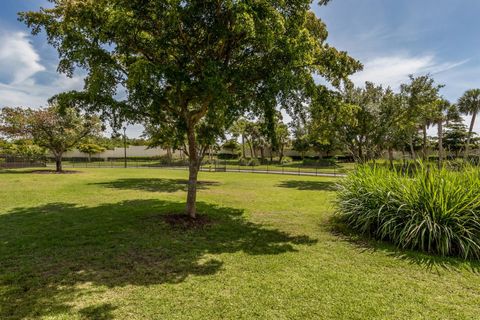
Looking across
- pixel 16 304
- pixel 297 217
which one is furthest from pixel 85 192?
pixel 16 304

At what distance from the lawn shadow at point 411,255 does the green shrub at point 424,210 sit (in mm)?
190

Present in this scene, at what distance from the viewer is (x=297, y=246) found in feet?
21.7

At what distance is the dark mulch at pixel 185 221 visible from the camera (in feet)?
26.5

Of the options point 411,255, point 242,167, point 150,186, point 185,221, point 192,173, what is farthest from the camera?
point 242,167

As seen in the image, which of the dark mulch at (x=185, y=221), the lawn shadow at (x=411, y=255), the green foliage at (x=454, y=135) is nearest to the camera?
the lawn shadow at (x=411, y=255)

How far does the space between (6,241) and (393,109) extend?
63.2 feet

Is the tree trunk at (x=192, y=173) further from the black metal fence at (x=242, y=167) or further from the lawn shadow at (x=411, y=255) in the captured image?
the black metal fence at (x=242, y=167)

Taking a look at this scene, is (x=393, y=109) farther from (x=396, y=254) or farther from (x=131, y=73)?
(x=131, y=73)

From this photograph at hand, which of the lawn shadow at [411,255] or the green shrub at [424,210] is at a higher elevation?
the green shrub at [424,210]

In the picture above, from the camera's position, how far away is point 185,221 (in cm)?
838

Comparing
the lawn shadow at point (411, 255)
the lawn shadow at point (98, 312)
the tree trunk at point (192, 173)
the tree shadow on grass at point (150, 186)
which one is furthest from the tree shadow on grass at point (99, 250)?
the tree shadow on grass at point (150, 186)

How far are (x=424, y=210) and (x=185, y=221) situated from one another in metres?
6.02

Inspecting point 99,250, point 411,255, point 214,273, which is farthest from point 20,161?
point 411,255

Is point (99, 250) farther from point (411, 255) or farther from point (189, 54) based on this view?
point (411, 255)
